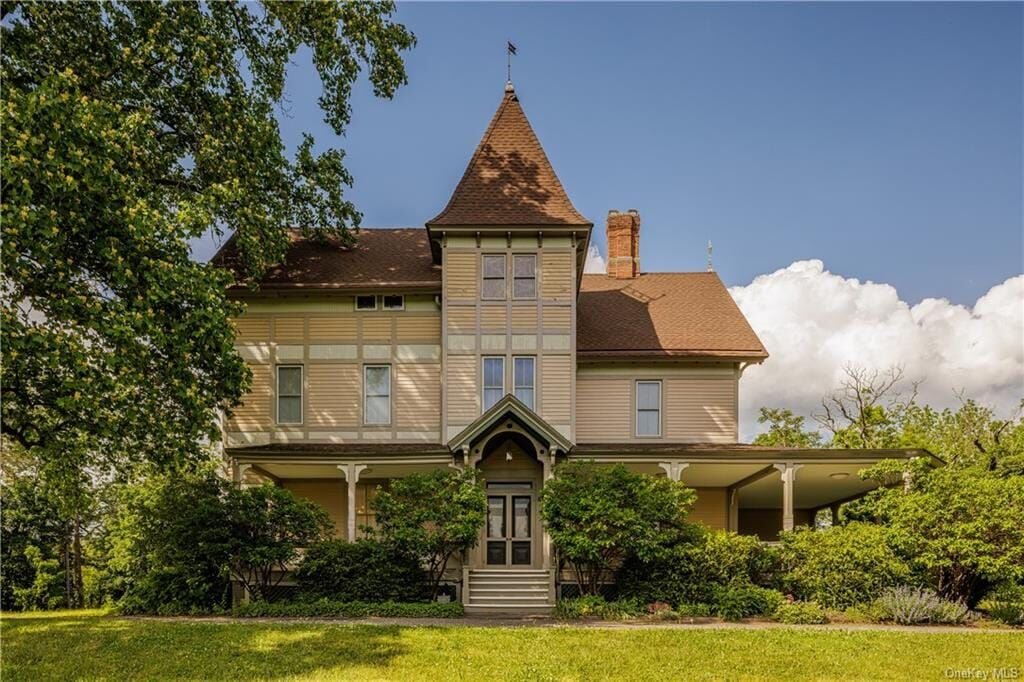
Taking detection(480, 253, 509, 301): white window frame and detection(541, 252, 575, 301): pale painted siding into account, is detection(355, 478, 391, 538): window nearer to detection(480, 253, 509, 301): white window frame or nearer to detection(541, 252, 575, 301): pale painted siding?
detection(480, 253, 509, 301): white window frame

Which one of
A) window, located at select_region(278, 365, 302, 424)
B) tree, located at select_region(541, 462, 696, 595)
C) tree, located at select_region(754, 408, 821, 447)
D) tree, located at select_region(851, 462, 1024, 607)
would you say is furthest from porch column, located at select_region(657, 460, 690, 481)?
tree, located at select_region(754, 408, 821, 447)

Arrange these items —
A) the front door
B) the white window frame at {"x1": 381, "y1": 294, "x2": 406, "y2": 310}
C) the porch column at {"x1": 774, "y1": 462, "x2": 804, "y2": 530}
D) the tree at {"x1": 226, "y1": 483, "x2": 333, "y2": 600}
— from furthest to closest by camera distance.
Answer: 1. the white window frame at {"x1": 381, "y1": 294, "x2": 406, "y2": 310}
2. the front door
3. the porch column at {"x1": 774, "y1": 462, "x2": 804, "y2": 530}
4. the tree at {"x1": 226, "y1": 483, "x2": 333, "y2": 600}

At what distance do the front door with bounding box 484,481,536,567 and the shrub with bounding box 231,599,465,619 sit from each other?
3.40 metres

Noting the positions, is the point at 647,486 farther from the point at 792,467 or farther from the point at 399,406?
the point at 399,406

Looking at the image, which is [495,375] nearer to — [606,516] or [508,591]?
[606,516]

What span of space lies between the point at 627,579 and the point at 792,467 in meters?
4.81

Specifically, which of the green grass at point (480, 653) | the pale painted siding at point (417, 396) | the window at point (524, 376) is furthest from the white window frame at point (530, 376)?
the green grass at point (480, 653)

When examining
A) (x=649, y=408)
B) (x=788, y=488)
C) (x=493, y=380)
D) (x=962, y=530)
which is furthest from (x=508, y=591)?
(x=962, y=530)

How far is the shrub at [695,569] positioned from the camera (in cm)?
1570

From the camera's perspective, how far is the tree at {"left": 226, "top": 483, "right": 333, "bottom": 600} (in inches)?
627

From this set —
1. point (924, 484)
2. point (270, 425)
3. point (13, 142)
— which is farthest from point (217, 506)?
point (924, 484)

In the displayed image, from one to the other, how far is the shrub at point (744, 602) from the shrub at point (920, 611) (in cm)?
194

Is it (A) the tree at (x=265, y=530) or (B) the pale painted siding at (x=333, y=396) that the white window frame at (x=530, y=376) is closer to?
(B) the pale painted siding at (x=333, y=396)

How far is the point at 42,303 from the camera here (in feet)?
38.6
